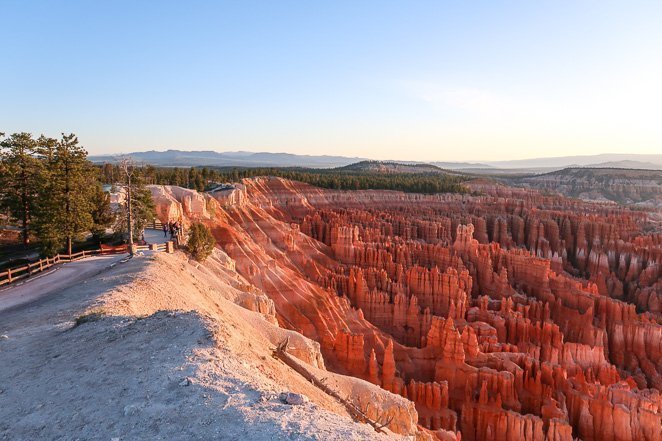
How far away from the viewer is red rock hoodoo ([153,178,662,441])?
20.0 meters

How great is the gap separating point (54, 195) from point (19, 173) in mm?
5175

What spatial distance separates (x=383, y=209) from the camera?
240 feet

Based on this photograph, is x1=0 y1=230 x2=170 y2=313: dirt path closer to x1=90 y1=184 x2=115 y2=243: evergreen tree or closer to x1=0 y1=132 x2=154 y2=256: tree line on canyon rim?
x1=0 y1=132 x2=154 y2=256: tree line on canyon rim

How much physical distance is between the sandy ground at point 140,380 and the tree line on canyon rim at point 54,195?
9.91 metres

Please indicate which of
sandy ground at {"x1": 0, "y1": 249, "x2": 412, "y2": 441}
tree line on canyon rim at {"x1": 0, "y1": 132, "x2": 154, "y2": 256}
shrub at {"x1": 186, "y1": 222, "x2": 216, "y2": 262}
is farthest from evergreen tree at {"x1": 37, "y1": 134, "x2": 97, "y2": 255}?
sandy ground at {"x1": 0, "y1": 249, "x2": 412, "y2": 441}

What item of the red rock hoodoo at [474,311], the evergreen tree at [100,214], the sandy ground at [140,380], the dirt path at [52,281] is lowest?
the red rock hoodoo at [474,311]

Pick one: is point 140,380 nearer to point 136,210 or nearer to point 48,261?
point 48,261

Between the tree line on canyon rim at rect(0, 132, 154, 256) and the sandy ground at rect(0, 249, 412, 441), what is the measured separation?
32.5 feet

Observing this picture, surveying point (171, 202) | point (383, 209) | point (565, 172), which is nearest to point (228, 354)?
point (171, 202)

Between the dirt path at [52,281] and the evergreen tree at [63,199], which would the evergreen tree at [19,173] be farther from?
the dirt path at [52,281]

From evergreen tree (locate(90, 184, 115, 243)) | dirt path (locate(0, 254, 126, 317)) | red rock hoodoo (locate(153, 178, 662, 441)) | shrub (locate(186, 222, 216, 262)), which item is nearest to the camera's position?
dirt path (locate(0, 254, 126, 317))

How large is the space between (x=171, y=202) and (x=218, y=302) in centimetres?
1929

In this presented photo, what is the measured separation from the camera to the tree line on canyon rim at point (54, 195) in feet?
75.9

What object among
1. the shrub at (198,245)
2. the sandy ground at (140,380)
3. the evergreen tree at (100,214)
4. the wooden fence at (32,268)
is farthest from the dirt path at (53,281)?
the evergreen tree at (100,214)
